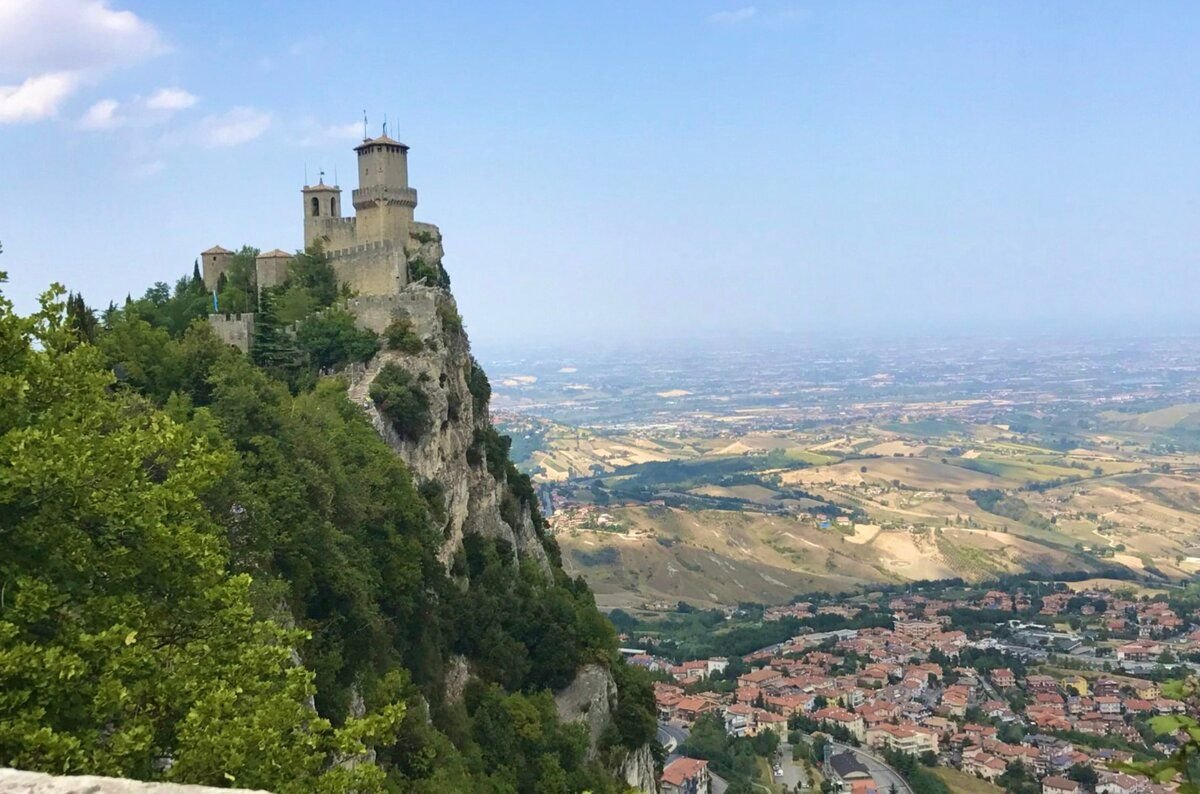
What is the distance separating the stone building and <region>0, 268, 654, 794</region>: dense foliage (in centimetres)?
395

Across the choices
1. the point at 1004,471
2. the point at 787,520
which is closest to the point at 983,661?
the point at 787,520

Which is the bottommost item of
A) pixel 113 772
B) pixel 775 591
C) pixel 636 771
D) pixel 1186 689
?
pixel 775 591

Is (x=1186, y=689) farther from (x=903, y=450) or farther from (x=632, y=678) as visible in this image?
(x=903, y=450)

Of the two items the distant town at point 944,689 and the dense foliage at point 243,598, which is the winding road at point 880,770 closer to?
the distant town at point 944,689

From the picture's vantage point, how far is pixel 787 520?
4970 inches

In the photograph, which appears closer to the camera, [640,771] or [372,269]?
[640,771]

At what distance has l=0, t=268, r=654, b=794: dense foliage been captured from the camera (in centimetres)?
1038

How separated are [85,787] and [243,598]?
21.8 ft

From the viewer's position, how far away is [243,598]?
42.5ft

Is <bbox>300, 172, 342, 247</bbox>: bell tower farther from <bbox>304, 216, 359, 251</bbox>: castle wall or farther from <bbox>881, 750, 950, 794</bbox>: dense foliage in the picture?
<bbox>881, 750, 950, 794</bbox>: dense foliage

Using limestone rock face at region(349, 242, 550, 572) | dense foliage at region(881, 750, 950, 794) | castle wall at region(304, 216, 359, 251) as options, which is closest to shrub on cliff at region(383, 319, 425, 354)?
limestone rock face at region(349, 242, 550, 572)

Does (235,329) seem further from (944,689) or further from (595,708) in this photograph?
(944,689)

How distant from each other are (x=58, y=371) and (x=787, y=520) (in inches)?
4626

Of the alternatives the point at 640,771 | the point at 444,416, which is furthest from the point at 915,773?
the point at 444,416
